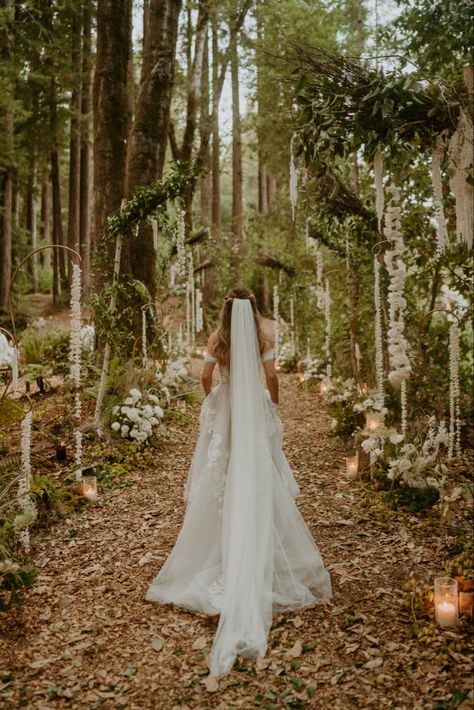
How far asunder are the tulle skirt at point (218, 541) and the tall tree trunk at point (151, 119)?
16.4 feet

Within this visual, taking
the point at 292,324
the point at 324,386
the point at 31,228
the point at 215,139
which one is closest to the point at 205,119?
the point at 215,139

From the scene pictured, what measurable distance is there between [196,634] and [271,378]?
1.91m

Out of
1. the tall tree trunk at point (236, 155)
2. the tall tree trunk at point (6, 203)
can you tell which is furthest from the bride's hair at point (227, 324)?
the tall tree trunk at point (236, 155)

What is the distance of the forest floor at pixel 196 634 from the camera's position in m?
2.85

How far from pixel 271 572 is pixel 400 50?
8368mm

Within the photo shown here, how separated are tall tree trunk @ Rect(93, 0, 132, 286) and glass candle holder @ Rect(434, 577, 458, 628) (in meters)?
7.72

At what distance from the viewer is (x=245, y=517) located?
12.1 ft

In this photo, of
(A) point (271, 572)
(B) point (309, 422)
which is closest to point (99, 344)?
(B) point (309, 422)

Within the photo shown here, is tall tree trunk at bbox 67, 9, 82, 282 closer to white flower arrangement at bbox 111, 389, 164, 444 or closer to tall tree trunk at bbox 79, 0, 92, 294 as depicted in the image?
tall tree trunk at bbox 79, 0, 92, 294

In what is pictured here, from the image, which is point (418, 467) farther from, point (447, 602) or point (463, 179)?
point (463, 179)

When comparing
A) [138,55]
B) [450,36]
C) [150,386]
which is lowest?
[150,386]

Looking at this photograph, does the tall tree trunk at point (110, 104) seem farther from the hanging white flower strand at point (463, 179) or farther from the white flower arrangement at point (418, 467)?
the hanging white flower strand at point (463, 179)

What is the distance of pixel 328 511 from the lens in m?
5.12

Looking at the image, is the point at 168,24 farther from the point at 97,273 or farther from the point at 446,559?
the point at 446,559
